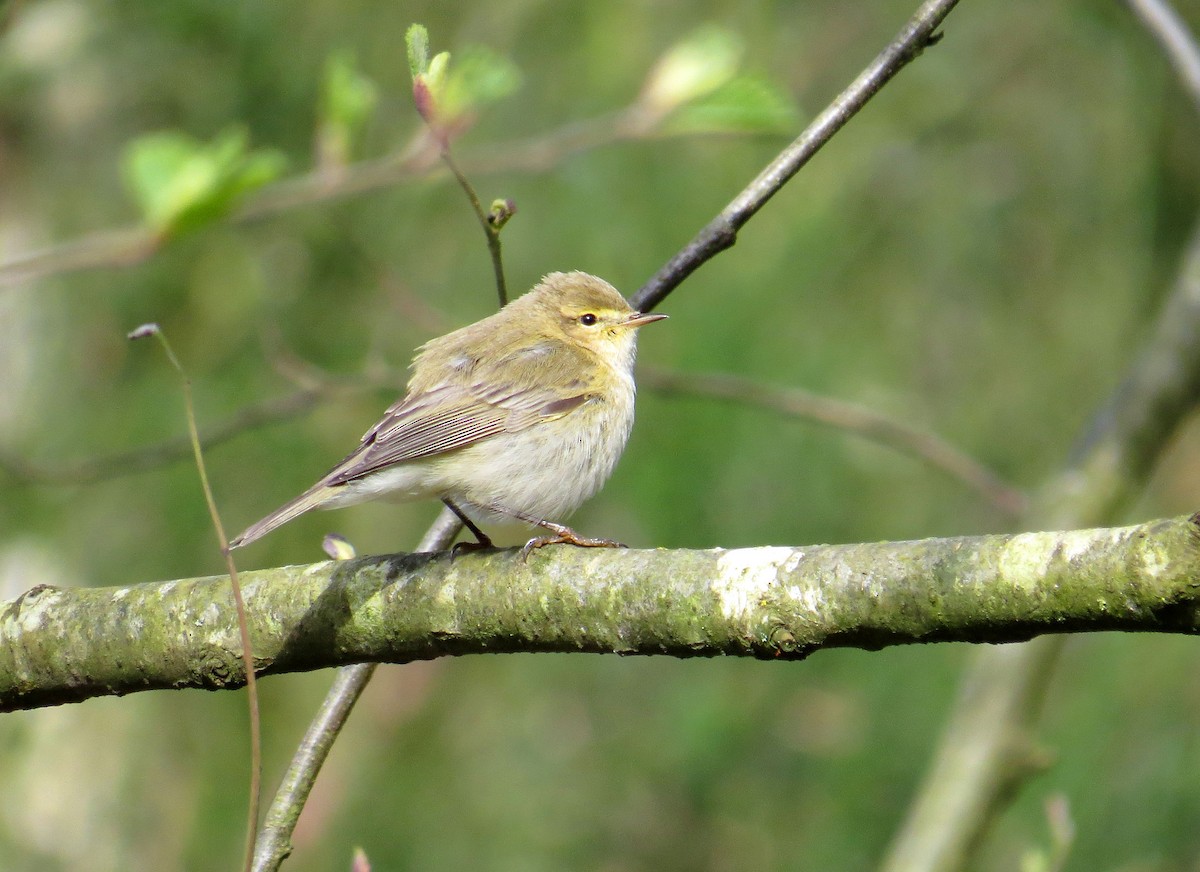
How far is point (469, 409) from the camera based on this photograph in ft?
13.0

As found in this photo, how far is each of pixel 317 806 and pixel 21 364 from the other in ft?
9.94

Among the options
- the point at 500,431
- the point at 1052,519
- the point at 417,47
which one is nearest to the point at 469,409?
the point at 500,431

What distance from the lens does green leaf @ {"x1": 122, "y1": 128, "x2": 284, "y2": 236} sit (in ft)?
8.54

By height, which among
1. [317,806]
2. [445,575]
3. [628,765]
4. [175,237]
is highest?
[175,237]

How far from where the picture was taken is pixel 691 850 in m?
6.35

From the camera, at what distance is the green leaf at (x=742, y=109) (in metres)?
3.23

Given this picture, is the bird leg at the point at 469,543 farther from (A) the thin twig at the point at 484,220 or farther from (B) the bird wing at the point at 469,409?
(A) the thin twig at the point at 484,220

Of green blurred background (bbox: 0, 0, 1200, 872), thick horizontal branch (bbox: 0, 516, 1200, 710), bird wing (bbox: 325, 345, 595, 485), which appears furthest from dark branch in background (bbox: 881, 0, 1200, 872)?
thick horizontal branch (bbox: 0, 516, 1200, 710)

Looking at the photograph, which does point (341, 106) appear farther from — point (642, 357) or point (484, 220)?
point (642, 357)

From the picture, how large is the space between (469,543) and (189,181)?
107 cm

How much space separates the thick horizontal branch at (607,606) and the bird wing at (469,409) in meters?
0.96

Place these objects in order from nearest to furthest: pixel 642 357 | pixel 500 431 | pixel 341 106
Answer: pixel 341 106 < pixel 500 431 < pixel 642 357

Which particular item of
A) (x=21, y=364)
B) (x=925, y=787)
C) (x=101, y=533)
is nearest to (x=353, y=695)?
(x=925, y=787)

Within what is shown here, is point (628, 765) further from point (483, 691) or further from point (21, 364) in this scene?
point (21, 364)
